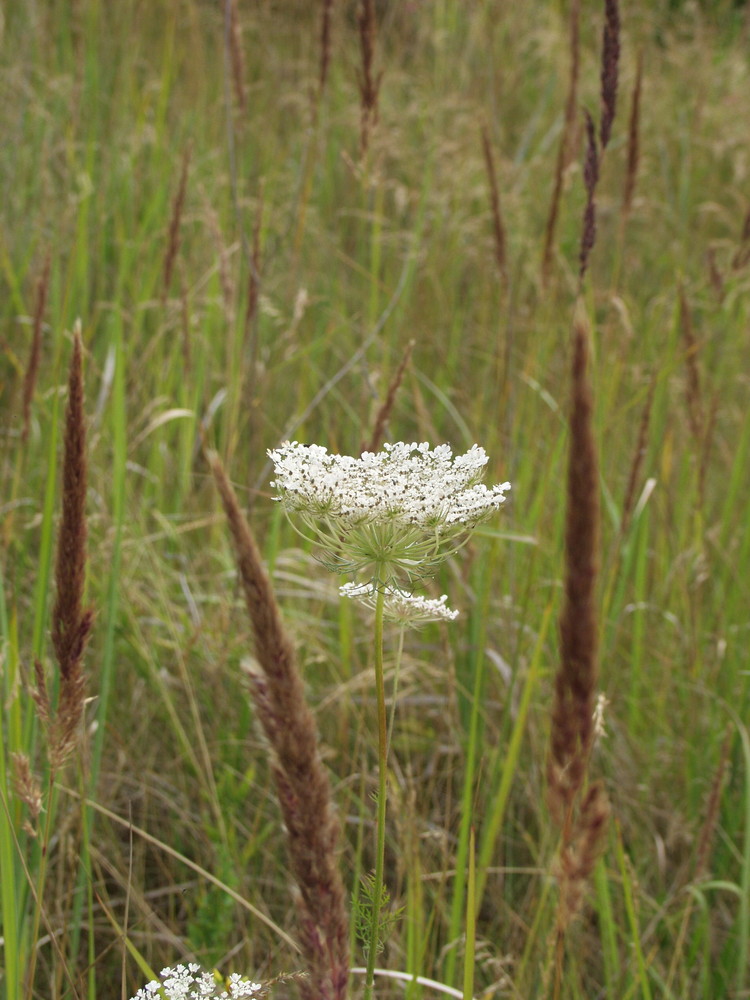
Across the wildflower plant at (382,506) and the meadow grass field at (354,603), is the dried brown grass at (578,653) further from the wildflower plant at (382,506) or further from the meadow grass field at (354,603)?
the wildflower plant at (382,506)

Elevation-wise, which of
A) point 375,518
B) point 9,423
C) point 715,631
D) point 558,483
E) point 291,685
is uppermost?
point 9,423

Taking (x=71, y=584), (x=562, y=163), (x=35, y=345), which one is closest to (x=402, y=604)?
(x=71, y=584)

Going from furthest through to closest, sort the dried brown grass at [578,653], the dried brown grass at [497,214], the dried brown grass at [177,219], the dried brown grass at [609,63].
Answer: the dried brown grass at [177,219], the dried brown grass at [497,214], the dried brown grass at [609,63], the dried brown grass at [578,653]

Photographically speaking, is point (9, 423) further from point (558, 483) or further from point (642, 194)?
point (642, 194)

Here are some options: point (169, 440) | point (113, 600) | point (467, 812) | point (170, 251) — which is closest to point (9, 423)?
point (169, 440)

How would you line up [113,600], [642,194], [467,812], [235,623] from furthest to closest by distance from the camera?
1. [642,194]
2. [235,623]
3. [113,600]
4. [467,812]

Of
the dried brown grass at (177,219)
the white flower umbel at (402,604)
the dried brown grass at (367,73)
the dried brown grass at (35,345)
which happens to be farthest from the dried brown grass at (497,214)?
the white flower umbel at (402,604)

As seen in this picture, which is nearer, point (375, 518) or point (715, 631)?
point (375, 518)

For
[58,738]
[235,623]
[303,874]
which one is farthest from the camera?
[235,623]
